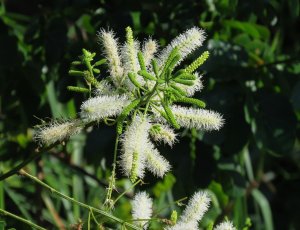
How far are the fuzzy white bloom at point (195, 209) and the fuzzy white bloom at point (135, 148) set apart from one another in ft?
0.44

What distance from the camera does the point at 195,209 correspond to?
52.6 inches

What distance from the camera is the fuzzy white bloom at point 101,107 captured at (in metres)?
1.23

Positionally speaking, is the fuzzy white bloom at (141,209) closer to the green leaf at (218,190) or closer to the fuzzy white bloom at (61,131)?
the fuzzy white bloom at (61,131)

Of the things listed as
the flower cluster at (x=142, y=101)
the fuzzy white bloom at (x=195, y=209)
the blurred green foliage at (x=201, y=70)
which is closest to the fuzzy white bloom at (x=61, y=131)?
the flower cluster at (x=142, y=101)

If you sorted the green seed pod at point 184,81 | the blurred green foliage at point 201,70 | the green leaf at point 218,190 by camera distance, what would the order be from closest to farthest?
the green seed pod at point 184,81, the blurred green foliage at point 201,70, the green leaf at point 218,190

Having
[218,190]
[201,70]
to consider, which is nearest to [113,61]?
[201,70]

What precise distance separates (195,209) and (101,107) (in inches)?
9.6

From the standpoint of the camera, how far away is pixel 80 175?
281 cm

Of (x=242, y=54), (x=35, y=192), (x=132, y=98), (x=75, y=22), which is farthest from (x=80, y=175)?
(x=132, y=98)

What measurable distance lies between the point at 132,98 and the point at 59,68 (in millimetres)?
886

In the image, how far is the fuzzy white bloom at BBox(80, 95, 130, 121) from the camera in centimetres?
123

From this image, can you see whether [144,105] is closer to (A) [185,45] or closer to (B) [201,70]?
(A) [185,45]

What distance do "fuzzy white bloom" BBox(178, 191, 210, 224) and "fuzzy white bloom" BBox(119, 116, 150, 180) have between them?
0.44 feet

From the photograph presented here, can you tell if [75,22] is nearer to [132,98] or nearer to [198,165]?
[198,165]
